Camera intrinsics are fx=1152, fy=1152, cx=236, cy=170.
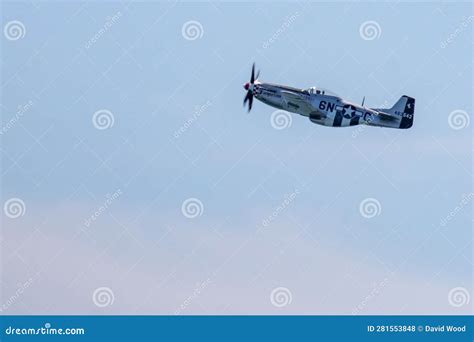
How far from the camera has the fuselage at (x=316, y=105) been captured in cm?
9606

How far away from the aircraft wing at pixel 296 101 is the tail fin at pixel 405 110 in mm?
8874

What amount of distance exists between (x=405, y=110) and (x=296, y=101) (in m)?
12.0

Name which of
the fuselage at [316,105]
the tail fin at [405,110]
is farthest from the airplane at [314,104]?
the tail fin at [405,110]

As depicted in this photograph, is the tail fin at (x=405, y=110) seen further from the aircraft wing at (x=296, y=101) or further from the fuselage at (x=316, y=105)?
the aircraft wing at (x=296, y=101)

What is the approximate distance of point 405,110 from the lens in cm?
10275

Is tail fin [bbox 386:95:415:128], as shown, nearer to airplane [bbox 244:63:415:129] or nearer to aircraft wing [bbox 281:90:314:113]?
airplane [bbox 244:63:415:129]

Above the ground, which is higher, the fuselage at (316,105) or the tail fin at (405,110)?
the tail fin at (405,110)

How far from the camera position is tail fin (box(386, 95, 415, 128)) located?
102 metres

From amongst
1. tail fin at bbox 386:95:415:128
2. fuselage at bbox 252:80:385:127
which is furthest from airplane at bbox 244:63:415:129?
tail fin at bbox 386:95:415:128
